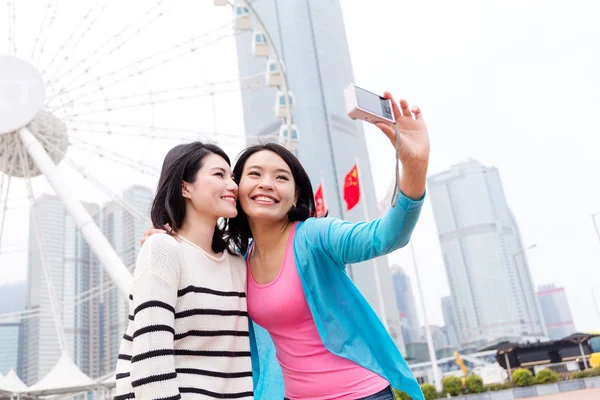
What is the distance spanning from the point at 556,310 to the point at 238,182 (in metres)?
88.1

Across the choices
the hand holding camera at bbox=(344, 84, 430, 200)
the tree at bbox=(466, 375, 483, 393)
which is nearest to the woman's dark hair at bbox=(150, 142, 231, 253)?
the hand holding camera at bbox=(344, 84, 430, 200)

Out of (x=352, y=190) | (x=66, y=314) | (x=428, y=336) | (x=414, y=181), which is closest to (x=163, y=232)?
(x=414, y=181)

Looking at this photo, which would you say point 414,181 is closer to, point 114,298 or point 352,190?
point 352,190

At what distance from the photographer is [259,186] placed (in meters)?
2.14

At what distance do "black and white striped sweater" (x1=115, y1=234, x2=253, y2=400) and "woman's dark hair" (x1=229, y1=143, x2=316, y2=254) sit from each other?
415 millimetres

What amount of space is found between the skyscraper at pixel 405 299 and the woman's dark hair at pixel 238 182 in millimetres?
75946

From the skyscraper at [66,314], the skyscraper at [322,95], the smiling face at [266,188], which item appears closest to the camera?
the smiling face at [266,188]

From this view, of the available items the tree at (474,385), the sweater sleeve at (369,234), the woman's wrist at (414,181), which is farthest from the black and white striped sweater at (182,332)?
the tree at (474,385)

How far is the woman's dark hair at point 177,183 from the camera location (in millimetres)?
2028

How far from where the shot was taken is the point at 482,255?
6356 centimetres

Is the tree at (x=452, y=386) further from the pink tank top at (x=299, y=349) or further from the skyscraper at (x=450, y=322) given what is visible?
the skyscraper at (x=450, y=322)

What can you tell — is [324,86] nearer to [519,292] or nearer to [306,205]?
[519,292]

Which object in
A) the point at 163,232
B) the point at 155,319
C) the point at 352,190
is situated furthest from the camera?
the point at 352,190

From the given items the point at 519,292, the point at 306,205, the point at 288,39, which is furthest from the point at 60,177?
the point at 519,292
